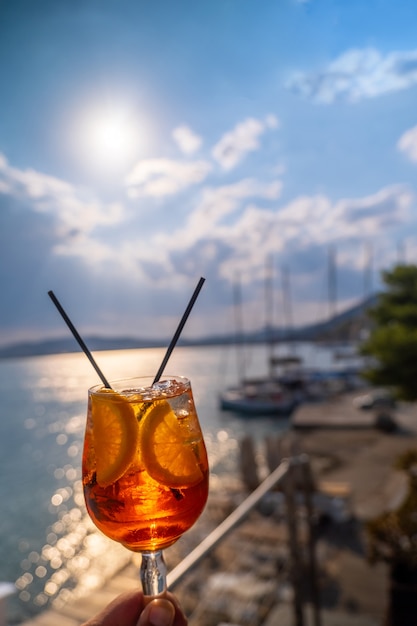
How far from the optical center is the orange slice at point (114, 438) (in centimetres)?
76

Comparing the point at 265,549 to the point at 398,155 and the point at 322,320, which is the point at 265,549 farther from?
the point at 322,320

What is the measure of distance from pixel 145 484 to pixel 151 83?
28.9ft

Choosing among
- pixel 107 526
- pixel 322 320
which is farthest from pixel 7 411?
pixel 107 526

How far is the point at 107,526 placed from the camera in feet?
2.60

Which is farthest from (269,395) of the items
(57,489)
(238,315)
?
(57,489)

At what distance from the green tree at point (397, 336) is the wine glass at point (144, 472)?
5.98m

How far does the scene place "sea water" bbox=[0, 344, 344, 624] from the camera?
10.7 metres

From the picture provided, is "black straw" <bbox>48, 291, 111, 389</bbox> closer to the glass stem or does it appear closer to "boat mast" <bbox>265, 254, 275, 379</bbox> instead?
the glass stem

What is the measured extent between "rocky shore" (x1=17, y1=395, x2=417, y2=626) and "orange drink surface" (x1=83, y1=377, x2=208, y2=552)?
1.45ft

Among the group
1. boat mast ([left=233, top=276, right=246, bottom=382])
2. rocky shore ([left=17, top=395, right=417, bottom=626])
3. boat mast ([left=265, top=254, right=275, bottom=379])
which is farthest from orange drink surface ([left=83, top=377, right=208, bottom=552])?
boat mast ([left=233, top=276, right=246, bottom=382])

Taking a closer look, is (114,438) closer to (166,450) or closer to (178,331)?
(166,450)

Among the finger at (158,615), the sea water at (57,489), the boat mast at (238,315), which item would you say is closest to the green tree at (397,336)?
the sea water at (57,489)

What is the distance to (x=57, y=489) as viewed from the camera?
20141mm

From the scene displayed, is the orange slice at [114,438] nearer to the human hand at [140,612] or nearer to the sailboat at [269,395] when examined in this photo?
the human hand at [140,612]
